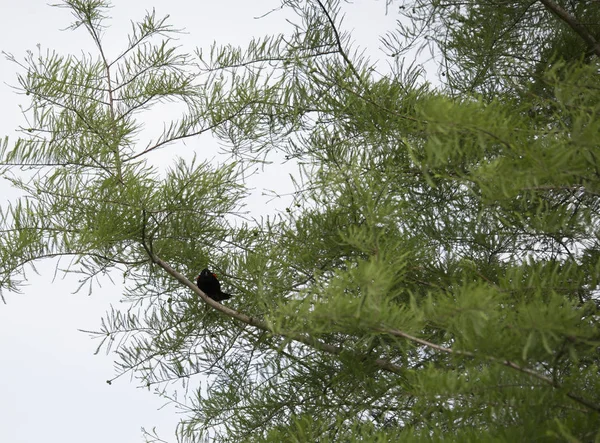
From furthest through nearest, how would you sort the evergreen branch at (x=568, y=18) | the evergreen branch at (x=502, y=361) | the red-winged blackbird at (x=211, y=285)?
the red-winged blackbird at (x=211, y=285), the evergreen branch at (x=568, y=18), the evergreen branch at (x=502, y=361)

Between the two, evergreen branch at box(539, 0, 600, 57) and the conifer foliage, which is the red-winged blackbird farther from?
evergreen branch at box(539, 0, 600, 57)

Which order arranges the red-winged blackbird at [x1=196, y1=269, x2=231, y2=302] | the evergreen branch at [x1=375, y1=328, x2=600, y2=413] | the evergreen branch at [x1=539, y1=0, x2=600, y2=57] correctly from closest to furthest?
the evergreen branch at [x1=375, y1=328, x2=600, y2=413] → the evergreen branch at [x1=539, y1=0, x2=600, y2=57] → the red-winged blackbird at [x1=196, y1=269, x2=231, y2=302]

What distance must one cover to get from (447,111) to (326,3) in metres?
0.93

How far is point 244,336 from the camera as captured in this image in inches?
87.1

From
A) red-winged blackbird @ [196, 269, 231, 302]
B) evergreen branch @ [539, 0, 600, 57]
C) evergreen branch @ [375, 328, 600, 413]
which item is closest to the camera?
evergreen branch @ [375, 328, 600, 413]

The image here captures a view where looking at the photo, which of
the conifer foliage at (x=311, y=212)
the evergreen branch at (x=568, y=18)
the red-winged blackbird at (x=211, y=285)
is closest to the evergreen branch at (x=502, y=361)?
the conifer foliage at (x=311, y=212)

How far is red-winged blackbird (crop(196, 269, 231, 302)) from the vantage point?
2.06m

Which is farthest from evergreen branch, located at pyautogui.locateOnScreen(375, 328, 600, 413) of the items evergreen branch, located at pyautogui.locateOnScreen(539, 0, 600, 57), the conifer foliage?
evergreen branch, located at pyautogui.locateOnScreen(539, 0, 600, 57)

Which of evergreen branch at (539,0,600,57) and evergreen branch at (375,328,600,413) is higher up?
evergreen branch at (539,0,600,57)

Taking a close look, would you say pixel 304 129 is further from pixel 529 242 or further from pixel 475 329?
pixel 475 329

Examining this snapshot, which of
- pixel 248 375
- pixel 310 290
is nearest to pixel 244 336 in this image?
pixel 248 375

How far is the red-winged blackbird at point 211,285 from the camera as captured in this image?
2064 mm

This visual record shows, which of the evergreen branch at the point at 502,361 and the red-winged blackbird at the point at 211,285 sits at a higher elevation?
the red-winged blackbird at the point at 211,285

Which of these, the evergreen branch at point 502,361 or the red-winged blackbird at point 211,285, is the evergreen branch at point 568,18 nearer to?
the evergreen branch at point 502,361
